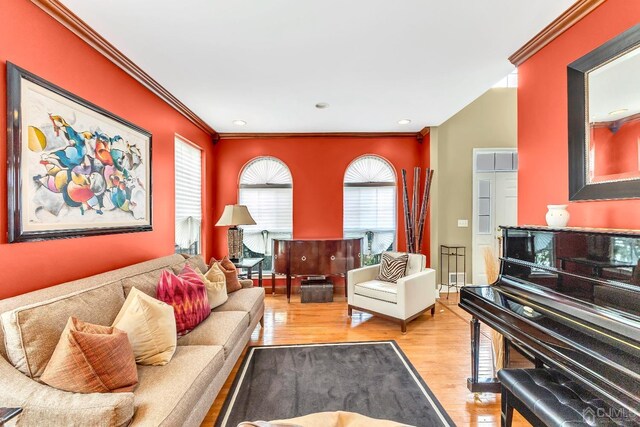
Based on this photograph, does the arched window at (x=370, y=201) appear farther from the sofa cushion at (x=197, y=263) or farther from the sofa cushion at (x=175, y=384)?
the sofa cushion at (x=175, y=384)

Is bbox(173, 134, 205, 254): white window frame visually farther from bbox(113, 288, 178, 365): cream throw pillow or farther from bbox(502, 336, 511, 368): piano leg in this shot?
bbox(502, 336, 511, 368): piano leg

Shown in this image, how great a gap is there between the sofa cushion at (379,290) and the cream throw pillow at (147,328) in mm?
2221

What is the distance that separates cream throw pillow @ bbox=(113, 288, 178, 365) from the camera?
1658 mm

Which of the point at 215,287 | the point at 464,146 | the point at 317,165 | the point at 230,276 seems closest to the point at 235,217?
the point at 230,276

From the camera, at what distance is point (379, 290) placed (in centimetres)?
339

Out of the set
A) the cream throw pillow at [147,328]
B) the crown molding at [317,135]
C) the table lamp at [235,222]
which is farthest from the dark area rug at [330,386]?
the crown molding at [317,135]

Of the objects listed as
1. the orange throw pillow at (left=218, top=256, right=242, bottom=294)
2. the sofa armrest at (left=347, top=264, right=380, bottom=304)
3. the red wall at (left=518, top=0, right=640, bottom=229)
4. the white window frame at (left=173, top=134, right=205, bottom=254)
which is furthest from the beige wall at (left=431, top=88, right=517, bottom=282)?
the white window frame at (left=173, top=134, right=205, bottom=254)

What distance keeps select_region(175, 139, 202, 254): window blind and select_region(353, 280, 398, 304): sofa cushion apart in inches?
92.8

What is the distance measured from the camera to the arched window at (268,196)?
480 cm

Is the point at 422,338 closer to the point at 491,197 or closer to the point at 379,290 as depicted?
the point at 379,290

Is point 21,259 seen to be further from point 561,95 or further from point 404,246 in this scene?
point 404,246

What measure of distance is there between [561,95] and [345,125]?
2669mm

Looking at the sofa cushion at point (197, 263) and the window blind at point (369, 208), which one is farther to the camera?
the window blind at point (369, 208)

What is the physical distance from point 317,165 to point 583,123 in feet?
11.1
